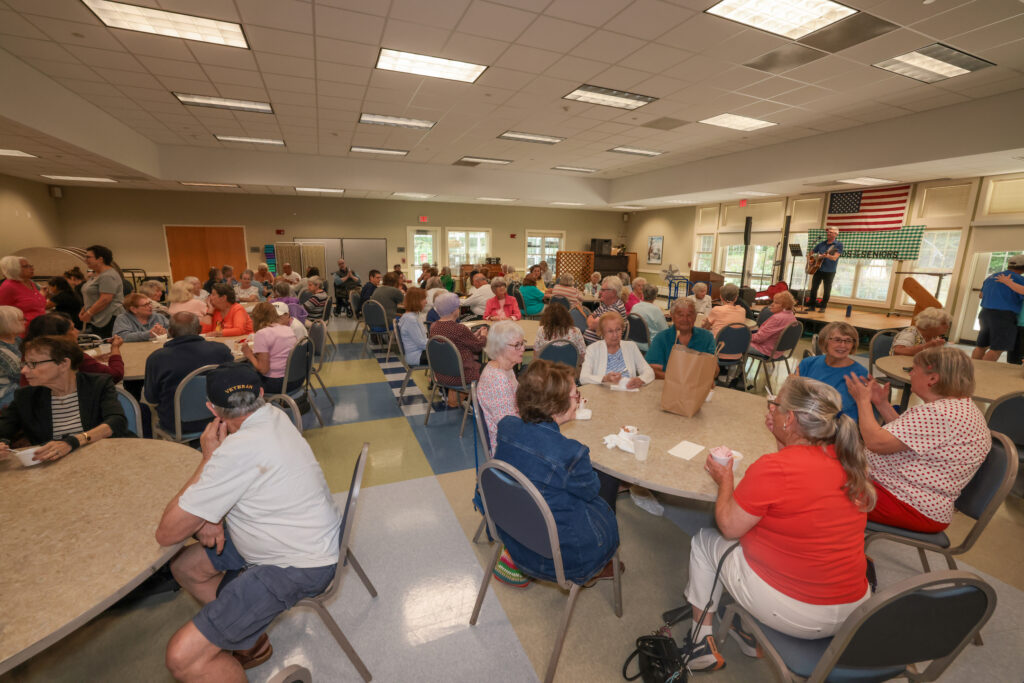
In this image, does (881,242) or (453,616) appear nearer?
(453,616)

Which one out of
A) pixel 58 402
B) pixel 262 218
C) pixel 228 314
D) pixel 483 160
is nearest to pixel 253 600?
pixel 58 402

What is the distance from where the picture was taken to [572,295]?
20.6ft

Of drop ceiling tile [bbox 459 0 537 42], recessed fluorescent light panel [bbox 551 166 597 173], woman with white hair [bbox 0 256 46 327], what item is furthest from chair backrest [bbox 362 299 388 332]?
recessed fluorescent light panel [bbox 551 166 597 173]

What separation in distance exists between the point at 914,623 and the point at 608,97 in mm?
5939

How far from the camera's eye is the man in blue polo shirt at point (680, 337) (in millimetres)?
3524

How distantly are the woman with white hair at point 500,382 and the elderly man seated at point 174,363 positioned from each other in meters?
1.95

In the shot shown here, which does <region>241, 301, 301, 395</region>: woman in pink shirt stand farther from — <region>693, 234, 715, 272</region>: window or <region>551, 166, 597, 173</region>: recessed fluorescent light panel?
<region>693, 234, 715, 272</region>: window

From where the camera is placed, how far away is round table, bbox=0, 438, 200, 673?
1.08 metres

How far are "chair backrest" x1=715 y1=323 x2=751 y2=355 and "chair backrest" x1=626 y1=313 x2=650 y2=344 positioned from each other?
29.3 inches

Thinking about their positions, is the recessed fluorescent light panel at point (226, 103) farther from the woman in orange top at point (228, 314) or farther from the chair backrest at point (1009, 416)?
the chair backrest at point (1009, 416)

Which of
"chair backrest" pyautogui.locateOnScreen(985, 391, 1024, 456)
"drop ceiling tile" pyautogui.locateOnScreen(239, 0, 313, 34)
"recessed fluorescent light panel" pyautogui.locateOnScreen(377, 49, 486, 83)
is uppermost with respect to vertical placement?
"recessed fluorescent light panel" pyautogui.locateOnScreen(377, 49, 486, 83)

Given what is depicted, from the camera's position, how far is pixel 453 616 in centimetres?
207

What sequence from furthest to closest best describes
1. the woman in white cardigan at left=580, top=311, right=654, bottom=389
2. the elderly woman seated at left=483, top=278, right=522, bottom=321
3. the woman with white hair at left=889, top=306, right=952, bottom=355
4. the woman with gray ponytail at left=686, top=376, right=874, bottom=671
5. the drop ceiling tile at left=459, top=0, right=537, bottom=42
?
the elderly woman seated at left=483, top=278, right=522, bottom=321 → the woman with white hair at left=889, top=306, right=952, bottom=355 → the drop ceiling tile at left=459, top=0, right=537, bottom=42 → the woman in white cardigan at left=580, top=311, right=654, bottom=389 → the woman with gray ponytail at left=686, top=376, right=874, bottom=671

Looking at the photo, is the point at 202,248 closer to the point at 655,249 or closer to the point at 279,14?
the point at 279,14
